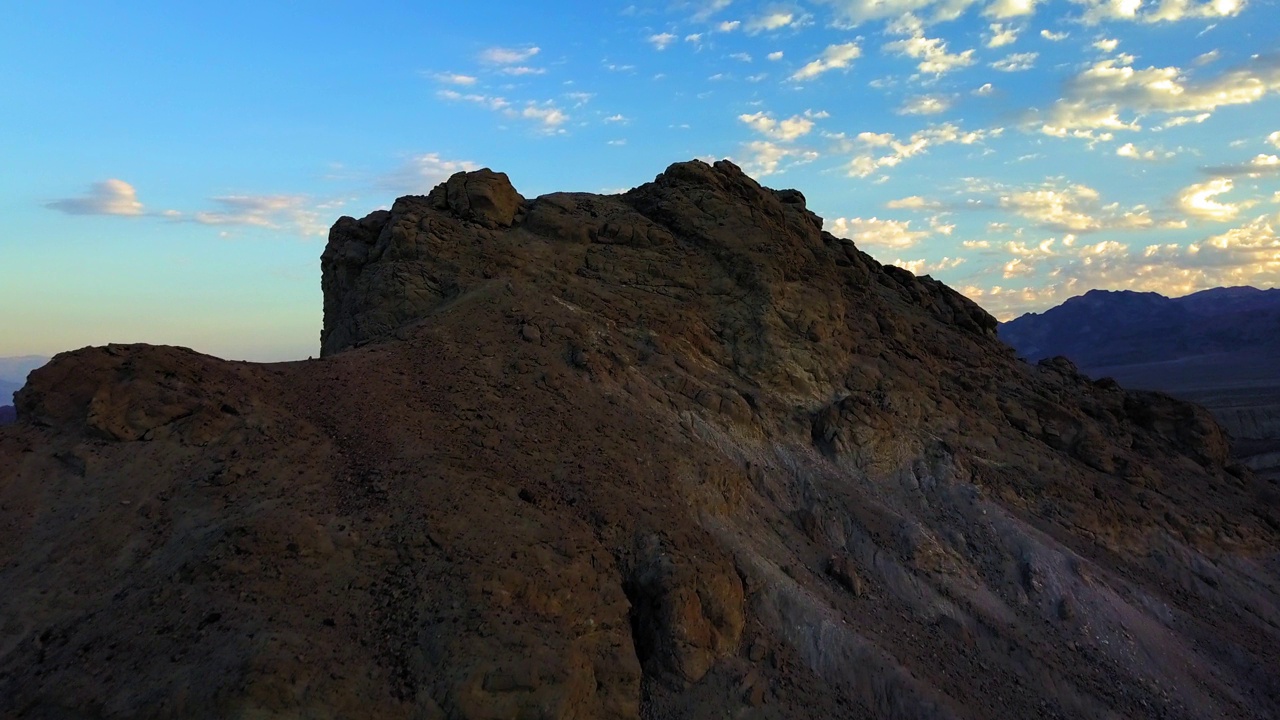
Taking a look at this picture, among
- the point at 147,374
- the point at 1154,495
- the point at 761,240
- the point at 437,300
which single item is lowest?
the point at 1154,495

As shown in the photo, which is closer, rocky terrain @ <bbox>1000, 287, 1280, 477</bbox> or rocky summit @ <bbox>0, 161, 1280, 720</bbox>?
rocky summit @ <bbox>0, 161, 1280, 720</bbox>

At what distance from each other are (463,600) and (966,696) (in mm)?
7345

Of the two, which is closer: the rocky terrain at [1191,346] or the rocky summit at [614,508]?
the rocky summit at [614,508]

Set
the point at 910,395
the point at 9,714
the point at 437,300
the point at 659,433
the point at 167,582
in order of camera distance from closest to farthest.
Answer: the point at 9,714 < the point at 167,582 < the point at 659,433 < the point at 437,300 < the point at 910,395

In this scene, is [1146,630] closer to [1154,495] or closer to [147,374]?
[1154,495]

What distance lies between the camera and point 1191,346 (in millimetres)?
136125

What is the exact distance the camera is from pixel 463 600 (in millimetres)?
9211

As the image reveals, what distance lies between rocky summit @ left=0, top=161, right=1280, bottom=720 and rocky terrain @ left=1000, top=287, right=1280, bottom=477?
34.9 m

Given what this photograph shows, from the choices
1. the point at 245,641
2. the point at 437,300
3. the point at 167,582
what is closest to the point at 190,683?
the point at 245,641

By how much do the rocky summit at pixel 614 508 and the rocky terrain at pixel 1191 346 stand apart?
3493 centimetres

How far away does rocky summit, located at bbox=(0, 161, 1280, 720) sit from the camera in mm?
8781

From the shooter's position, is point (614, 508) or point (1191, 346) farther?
point (1191, 346)

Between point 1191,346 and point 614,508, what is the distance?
152 meters

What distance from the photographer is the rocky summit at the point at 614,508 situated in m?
8.78
